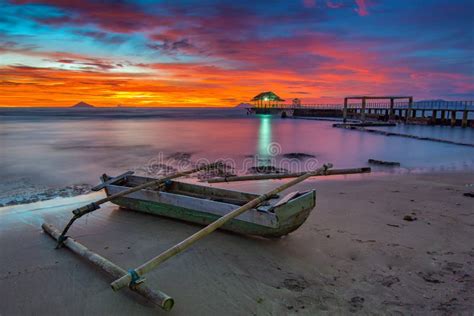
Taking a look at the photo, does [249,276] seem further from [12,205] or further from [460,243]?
[12,205]

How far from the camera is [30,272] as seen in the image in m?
4.15

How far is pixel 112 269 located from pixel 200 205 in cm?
182

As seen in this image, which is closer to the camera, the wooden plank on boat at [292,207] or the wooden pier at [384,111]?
the wooden plank on boat at [292,207]

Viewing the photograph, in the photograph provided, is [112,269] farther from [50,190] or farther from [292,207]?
[50,190]

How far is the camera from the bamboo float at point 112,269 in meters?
3.08

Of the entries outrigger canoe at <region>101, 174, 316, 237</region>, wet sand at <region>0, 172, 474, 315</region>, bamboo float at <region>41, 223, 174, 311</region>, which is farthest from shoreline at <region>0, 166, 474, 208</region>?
bamboo float at <region>41, 223, 174, 311</region>

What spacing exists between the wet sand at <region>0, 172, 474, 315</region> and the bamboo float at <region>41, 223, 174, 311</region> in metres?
0.15

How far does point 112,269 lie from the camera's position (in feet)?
12.1

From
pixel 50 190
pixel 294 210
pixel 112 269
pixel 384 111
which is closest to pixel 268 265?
pixel 294 210

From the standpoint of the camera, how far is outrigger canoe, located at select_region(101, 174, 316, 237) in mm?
4473

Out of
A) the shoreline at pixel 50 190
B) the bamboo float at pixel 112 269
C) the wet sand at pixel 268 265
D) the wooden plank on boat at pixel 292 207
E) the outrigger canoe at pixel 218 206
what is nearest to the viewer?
the bamboo float at pixel 112 269

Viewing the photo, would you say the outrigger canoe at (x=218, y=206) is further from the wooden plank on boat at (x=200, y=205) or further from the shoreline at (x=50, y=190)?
the shoreline at (x=50, y=190)

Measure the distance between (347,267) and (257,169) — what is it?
7.69 m

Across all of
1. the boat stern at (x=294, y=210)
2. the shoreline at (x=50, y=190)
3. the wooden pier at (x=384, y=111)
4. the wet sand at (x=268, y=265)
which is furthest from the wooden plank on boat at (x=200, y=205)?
the wooden pier at (x=384, y=111)
